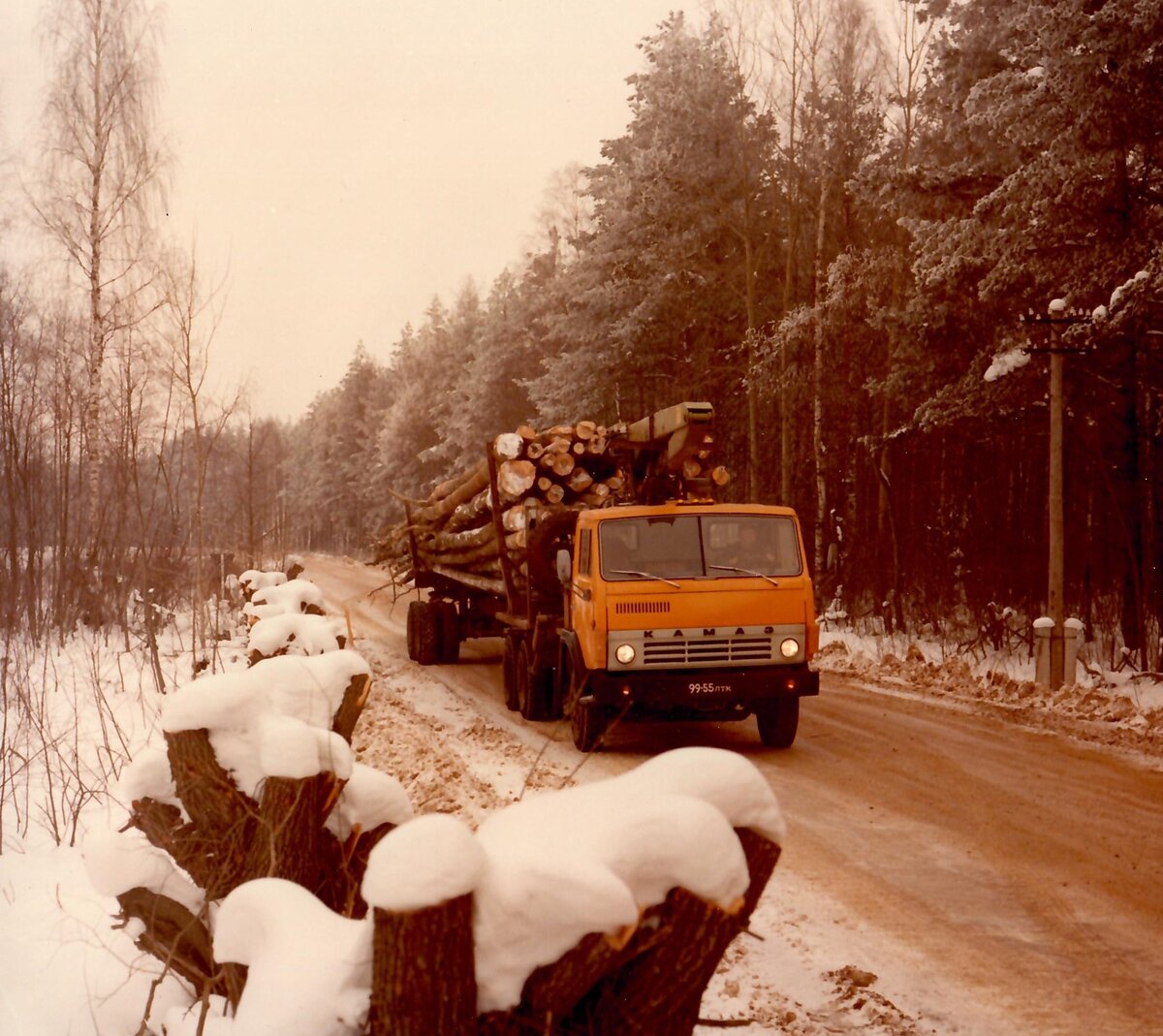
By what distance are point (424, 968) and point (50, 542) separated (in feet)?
46.6

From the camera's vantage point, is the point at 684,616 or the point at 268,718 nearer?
the point at 268,718

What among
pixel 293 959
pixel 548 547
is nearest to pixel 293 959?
pixel 293 959

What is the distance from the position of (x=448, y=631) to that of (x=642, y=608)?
283 inches

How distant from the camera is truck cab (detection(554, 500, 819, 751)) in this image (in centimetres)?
906

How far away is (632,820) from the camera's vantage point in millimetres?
2074

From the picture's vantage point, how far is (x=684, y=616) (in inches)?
361

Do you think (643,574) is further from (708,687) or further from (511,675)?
(511,675)

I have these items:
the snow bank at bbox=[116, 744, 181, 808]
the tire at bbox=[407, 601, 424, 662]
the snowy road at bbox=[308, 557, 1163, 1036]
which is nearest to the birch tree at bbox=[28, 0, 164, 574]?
the tire at bbox=[407, 601, 424, 662]

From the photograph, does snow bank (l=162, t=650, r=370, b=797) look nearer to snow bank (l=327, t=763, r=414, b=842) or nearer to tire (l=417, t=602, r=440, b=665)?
snow bank (l=327, t=763, r=414, b=842)

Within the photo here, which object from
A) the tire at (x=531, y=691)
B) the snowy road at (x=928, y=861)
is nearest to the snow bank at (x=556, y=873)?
the snowy road at (x=928, y=861)

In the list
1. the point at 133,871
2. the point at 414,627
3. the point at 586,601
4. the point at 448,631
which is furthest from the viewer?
the point at 414,627

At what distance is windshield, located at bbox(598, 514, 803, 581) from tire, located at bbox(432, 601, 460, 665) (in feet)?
21.8

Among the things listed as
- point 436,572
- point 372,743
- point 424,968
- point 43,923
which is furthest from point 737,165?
point 424,968

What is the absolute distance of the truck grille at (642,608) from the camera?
30.0ft
